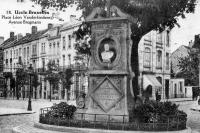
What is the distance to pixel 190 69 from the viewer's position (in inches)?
1671

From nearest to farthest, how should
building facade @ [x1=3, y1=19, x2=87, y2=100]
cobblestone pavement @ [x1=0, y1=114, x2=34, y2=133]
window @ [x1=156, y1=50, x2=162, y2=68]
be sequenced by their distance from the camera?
cobblestone pavement @ [x1=0, y1=114, x2=34, y2=133] < window @ [x1=156, y1=50, x2=162, y2=68] < building facade @ [x1=3, y1=19, x2=87, y2=100]

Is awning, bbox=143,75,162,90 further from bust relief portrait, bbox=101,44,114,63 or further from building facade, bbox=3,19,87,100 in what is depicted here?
bust relief portrait, bbox=101,44,114,63

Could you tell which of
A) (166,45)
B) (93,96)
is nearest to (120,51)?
(93,96)

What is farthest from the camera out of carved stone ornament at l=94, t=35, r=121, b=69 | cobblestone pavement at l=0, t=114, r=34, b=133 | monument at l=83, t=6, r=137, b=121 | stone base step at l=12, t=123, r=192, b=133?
cobblestone pavement at l=0, t=114, r=34, b=133

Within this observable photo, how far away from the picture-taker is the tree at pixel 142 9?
17.2m

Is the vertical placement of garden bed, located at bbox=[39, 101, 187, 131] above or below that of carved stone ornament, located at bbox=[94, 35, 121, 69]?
below

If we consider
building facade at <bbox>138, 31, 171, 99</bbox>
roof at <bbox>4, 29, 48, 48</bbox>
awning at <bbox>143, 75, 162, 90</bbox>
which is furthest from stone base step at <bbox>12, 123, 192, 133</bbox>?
roof at <bbox>4, 29, 48, 48</bbox>

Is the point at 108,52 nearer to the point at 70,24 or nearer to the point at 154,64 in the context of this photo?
the point at 154,64

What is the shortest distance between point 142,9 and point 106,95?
4241mm

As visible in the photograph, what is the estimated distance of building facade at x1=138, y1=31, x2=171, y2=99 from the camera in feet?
158

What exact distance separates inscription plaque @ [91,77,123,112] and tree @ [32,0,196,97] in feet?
9.07

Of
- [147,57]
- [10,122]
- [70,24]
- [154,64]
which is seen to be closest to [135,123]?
[10,122]

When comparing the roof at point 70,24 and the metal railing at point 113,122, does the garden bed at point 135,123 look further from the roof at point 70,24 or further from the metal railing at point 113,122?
the roof at point 70,24

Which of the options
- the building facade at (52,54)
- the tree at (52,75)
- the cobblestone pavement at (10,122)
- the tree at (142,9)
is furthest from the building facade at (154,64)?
the cobblestone pavement at (10,122)
